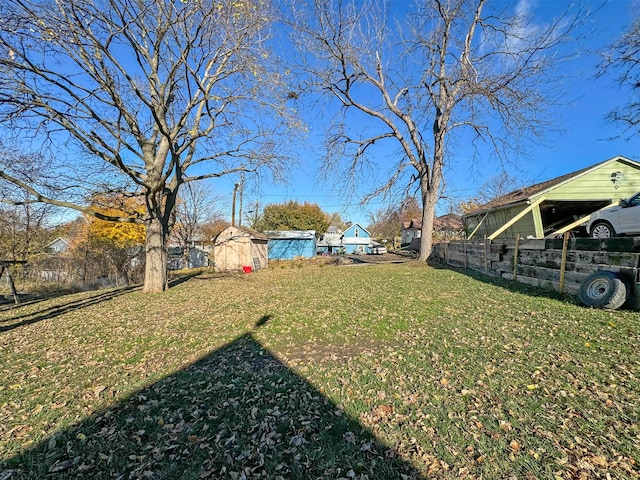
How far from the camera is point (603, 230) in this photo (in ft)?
28.3

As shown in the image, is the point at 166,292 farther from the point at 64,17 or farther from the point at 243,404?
the point at 243,404

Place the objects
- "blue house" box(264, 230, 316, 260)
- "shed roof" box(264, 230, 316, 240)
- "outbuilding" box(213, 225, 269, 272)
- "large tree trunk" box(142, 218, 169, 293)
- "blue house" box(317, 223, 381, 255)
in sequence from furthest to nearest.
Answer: "blue house" box(317, 223, 381, 255)
"blue house" box(264, 230, 316, 260)
"shed roof" box(264, 230, 316, 240)
"outbuilding" box(213, 225, 269, 272)
"large tree trunk" box(142, 218, 169, 293)

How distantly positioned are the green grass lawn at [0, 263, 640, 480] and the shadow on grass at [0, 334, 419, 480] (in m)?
0.01

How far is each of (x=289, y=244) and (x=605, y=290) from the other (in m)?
30.6

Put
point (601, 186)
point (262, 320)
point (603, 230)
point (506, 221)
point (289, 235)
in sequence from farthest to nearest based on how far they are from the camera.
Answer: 1. point (289, 235)
2. point (506, 221)
3. point (601, 186)
4. point (603, 230)
5. point (262, 320)

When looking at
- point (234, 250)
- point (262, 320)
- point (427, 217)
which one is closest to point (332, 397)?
point (262, 320)

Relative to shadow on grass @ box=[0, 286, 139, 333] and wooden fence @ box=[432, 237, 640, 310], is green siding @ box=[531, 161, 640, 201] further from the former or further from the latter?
shadow on grass @ box=[0, 286, 139, 333]


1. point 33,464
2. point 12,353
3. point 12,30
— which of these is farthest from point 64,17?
point 33,464

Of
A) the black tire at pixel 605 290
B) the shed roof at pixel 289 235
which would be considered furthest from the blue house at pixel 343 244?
the black tire at pixel 605 290

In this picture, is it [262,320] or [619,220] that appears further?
[619,220]

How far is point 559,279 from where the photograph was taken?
7441 mm

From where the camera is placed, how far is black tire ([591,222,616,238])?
8.30 m

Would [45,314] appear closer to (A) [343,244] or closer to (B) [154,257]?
(B) [154,257]

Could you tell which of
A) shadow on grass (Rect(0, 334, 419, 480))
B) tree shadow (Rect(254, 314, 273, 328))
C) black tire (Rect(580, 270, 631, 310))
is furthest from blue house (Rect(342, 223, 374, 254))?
shadow on grass (Rect(0, 334, 419, 480))
